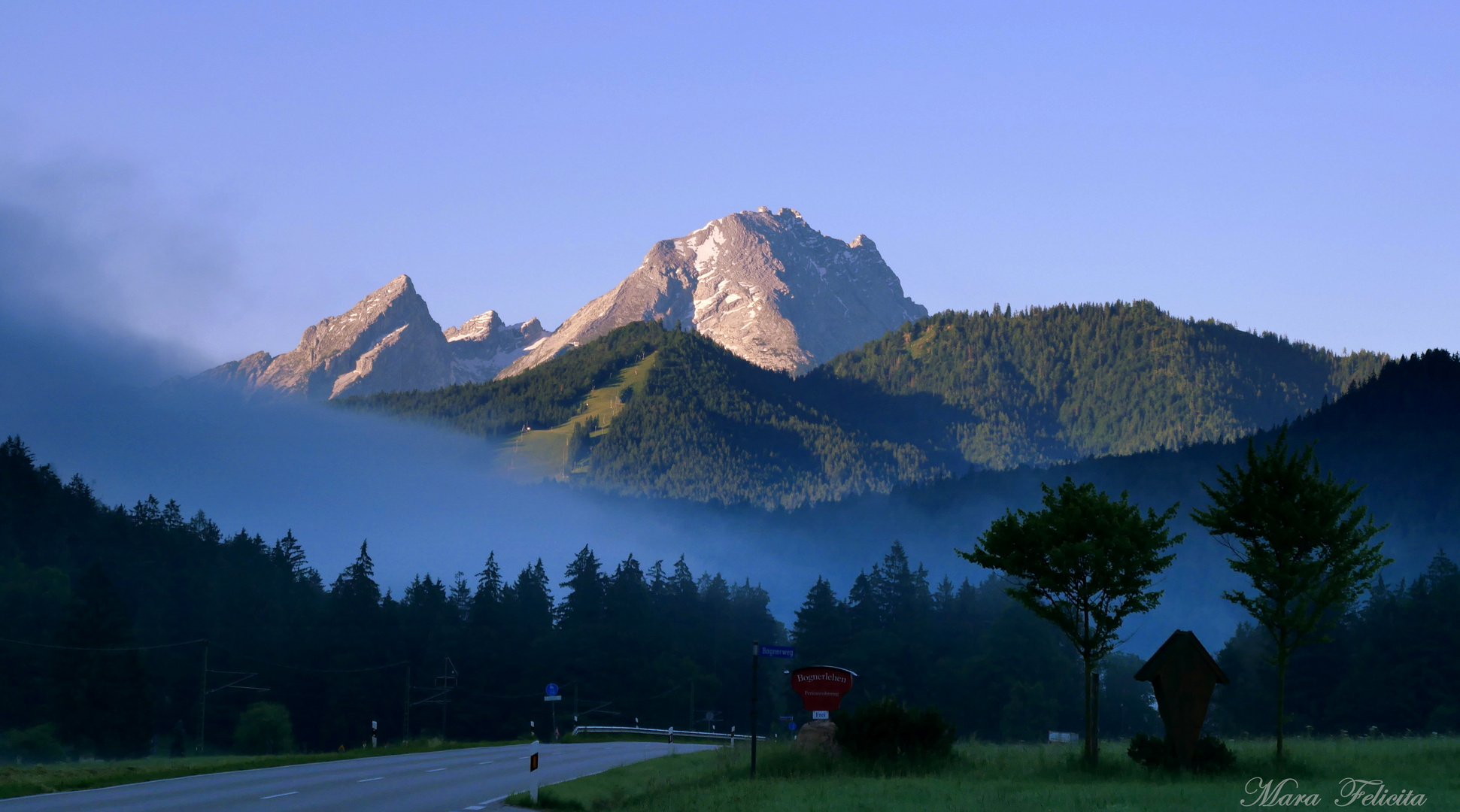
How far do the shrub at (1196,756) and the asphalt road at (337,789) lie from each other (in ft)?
47.6

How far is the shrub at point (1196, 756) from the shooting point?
92.9 feet

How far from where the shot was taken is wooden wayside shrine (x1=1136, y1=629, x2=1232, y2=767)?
28672 mm

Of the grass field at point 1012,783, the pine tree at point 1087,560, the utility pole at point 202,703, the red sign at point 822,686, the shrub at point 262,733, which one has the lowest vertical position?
the shrub at point 262,733

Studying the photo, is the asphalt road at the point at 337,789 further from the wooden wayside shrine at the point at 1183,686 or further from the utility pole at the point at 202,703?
the utility pole at the point at 202,703

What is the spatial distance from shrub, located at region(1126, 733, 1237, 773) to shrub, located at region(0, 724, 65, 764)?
3161 inches

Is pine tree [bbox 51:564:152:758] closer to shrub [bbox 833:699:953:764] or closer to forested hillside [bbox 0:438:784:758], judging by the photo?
forested hillside [bbox 0:438:784:758]

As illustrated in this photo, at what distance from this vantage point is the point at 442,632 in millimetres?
129500

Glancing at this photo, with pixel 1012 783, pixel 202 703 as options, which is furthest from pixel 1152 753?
pixel 202 703

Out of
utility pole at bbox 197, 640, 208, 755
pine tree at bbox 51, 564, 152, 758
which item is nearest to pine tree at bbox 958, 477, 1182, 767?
utility pole at bbox 197, 640, 208, 755

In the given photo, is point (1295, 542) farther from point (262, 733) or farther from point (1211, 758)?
point (262, 733)

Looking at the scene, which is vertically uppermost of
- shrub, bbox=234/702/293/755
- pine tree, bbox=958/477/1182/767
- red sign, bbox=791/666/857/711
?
pine tree, bbox=958/477/1182/767

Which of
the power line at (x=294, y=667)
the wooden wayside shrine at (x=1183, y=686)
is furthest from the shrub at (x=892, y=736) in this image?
the power line at (x=294, y=667)

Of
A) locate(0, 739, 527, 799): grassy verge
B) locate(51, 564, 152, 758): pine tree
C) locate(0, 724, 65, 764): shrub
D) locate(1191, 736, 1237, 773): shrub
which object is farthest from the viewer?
locate(51, 564, 152, 758): pine tree

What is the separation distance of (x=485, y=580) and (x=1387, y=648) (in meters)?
88.6
